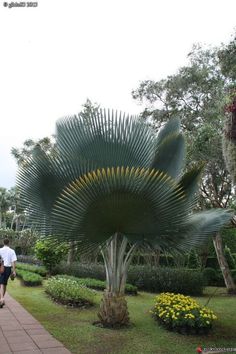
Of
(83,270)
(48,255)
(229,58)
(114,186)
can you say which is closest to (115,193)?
(114,186)

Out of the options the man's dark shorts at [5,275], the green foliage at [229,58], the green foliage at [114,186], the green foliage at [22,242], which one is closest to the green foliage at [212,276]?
the green foliage at [229,58]

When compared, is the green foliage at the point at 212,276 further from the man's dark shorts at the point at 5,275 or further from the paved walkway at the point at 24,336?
the paved walkway at the point at 24,336

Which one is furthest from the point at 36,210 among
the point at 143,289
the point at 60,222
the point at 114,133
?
the point at 143,289

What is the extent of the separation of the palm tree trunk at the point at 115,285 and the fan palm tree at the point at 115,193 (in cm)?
2


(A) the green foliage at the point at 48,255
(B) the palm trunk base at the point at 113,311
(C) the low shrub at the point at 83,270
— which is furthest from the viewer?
(A) the green foliage at the point at 48,255

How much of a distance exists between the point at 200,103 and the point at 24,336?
11218mm

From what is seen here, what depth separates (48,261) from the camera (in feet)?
57.6

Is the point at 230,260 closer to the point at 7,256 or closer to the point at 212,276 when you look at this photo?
the point at 212,276

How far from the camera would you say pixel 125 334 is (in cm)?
723

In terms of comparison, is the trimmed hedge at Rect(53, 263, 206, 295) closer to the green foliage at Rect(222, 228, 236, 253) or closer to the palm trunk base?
the palm trunk base

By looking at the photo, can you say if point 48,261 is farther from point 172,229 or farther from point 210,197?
point 172,229

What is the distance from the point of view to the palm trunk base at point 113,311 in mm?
7668

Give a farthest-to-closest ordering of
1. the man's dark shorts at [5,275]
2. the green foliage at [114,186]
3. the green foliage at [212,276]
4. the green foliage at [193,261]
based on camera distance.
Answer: the green foliage at [193,261]
the green foliage at [212,276]
the man's dark shorts at [5,275]
the green foliage at [114,186]

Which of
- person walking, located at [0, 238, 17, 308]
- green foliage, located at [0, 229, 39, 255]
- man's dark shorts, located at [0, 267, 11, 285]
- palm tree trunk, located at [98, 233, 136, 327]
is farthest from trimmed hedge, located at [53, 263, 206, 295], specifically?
green foliage, located at [0, 229, 39, 255]
